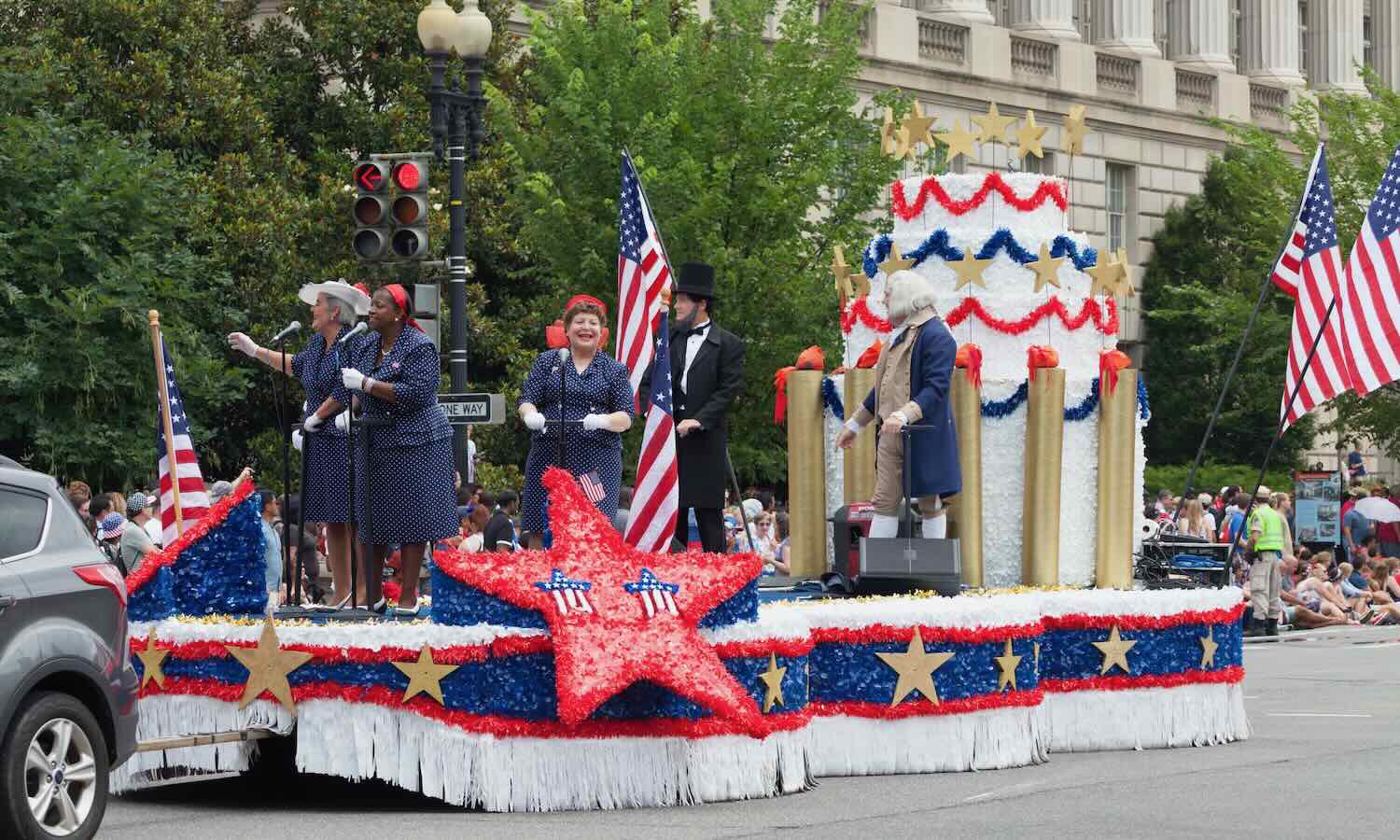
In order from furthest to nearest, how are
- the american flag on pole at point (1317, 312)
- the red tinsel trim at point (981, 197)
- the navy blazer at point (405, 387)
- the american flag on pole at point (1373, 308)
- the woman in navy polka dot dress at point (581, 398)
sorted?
the american flag on pole at point (1317, 312)
the american flag on pole at point (1373, 308)
the red tinsel trim at point (981, 197)
the woman in navy polka dot dress at point (581, 398)
the navy blazer at point (405, 387)

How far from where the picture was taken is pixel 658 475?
1269 cm

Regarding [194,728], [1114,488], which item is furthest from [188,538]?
[1114,488]

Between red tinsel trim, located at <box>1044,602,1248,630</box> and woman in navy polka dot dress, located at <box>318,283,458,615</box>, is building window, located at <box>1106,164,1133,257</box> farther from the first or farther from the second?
woman in navy polka dot dress, located at <box>318,283,458,615</box>

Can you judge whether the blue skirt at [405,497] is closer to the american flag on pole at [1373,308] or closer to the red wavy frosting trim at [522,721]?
the red wavy frosting trim at [522,721]

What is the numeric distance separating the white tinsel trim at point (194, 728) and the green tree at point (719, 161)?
16941 mm

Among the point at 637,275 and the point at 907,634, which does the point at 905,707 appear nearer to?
the point at 907,634

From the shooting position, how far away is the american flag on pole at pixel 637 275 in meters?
14.8

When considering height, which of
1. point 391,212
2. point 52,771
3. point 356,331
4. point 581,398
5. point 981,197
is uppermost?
point 391,212

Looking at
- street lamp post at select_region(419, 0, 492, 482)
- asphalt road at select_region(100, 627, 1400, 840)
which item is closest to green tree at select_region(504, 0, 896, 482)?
street lamp post at select_region(419, 0, 492, 482)

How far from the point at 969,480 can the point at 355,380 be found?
169 inches

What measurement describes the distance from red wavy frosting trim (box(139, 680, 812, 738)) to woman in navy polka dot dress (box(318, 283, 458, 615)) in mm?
950

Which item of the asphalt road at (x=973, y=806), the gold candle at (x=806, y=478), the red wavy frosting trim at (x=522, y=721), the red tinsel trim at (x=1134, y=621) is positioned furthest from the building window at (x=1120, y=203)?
the red wavy frosting trim at (x=522, y=721)

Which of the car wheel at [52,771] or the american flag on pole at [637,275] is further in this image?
the american flag on pole at [637,275]

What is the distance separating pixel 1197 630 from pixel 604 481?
12.3 feet
